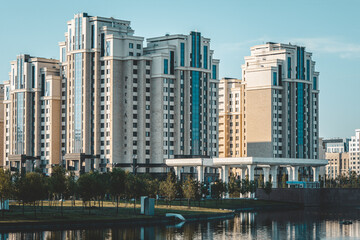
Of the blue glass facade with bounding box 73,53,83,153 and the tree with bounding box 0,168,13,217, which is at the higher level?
the blue glass facade with bounding box 73,53,83,153

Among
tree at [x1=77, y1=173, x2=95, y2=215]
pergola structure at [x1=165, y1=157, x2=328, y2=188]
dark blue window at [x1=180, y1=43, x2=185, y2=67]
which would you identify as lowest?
tree at [x1=77, y1=173, x2=95, y2=215]

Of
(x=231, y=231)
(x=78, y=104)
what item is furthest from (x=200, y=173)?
(x=231, y=231)

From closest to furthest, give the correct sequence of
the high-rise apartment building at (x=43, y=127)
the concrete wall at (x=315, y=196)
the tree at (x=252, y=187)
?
the tree at (x=252, y=187)
the concrete wall at (x=315, y=196)
the high-rise apartment building at (x=43, y=127)

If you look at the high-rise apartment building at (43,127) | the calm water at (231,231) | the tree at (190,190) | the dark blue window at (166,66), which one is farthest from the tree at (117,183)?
the high-rise apartment building at (43,127)

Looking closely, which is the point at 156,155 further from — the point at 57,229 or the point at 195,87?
the point at 57,229

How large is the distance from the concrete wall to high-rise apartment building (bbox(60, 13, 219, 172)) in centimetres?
2628

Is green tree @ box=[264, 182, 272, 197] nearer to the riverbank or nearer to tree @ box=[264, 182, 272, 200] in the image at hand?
tree @ box=[264, 182, 272, 200]

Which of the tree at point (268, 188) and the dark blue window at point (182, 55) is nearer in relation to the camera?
the tree at point (268, 188)

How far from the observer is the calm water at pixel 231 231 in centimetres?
8638

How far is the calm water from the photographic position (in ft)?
283

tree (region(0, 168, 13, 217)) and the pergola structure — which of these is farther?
the pergola structure

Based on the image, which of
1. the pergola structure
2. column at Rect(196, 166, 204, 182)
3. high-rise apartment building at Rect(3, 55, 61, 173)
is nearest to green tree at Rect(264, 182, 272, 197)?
the pergola structure

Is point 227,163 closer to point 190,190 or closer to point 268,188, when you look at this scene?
point 268,188

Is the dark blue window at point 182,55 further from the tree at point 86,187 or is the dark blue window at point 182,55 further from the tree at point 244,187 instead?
the tree at point 86,187
